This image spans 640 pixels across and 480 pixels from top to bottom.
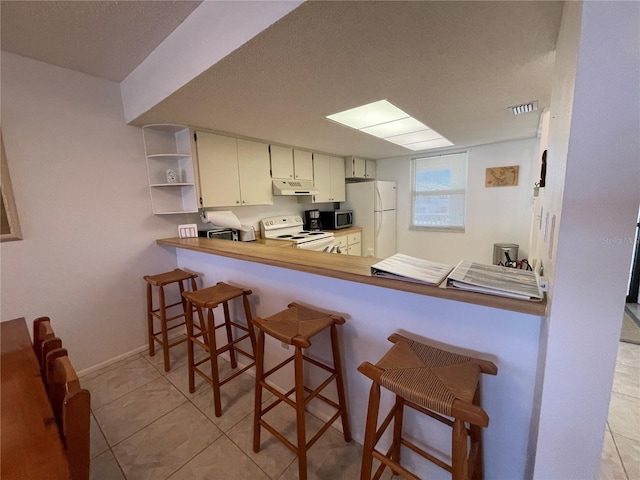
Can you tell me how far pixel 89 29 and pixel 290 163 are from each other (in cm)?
208

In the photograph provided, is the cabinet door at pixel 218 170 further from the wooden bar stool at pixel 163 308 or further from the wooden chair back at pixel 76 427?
the wooden chair back at pixel 76 427

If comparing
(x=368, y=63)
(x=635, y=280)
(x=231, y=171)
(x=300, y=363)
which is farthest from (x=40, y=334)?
(x=635, y=280)

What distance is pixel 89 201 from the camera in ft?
6.65

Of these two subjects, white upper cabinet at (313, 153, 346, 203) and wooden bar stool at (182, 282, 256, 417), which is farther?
white upper cabinet at (313, 153, 346, 203)

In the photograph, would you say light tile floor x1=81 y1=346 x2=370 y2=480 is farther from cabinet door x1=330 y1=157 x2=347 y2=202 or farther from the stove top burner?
cabinet door x1=330 y1=157 x2=347 y2=202

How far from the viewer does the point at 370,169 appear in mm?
4555

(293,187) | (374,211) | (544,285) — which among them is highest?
(293,187)

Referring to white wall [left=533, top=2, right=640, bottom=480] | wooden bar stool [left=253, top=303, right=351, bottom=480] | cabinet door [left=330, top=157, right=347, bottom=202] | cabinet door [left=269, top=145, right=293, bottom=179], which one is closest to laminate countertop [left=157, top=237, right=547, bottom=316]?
white wall [left=533, top=2, right=640, bottom=480]

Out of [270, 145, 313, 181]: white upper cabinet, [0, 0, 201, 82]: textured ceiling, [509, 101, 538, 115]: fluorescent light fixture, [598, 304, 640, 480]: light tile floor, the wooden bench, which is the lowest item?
[598, 304, 640, 480]: light tile floor

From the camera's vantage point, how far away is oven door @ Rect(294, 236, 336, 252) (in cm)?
307

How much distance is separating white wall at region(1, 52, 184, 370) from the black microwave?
225cm

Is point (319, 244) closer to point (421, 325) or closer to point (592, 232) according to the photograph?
point (421, 325)

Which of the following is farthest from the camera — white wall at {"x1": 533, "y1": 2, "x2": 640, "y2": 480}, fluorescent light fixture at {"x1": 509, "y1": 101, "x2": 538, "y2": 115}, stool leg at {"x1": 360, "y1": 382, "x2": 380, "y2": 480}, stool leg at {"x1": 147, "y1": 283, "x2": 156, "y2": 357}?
stool leg at {"x1": 147, "y1": 283, "x2": 156, "y2": 357}

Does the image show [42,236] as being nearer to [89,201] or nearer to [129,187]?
[89,201]
